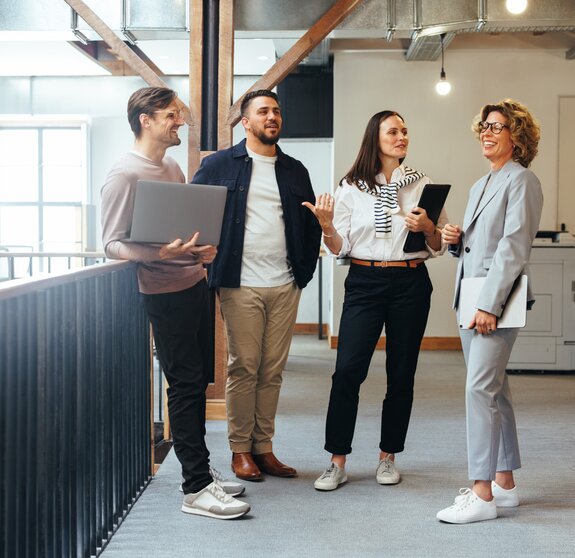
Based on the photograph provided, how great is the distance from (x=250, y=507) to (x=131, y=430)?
1.77ft

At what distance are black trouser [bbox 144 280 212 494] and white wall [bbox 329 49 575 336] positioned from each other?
520 centimetres

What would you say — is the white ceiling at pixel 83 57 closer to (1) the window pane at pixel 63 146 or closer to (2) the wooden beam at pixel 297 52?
(1) the window pane at pixel 63 146

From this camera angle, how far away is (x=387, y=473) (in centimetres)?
356

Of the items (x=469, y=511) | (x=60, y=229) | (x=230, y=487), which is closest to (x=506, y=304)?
(x=469, y=511)

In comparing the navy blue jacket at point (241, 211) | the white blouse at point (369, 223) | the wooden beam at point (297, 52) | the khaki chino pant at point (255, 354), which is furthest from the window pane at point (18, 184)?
the white blouse at point (369, 223)

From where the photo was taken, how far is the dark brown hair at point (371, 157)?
3.38 m

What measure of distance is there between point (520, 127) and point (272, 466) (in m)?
1.72

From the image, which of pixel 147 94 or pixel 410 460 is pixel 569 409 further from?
pixel 147 94

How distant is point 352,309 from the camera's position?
11.3 ft

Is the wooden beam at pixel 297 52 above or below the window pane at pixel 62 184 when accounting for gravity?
above

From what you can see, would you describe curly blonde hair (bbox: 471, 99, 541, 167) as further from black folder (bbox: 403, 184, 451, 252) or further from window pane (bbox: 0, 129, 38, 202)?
window pane (bbox: 0, 129, 38, 202)

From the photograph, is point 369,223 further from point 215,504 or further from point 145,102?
point 215,504

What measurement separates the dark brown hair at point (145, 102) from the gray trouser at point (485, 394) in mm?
1350

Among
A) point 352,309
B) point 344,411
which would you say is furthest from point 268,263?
point 344,411
